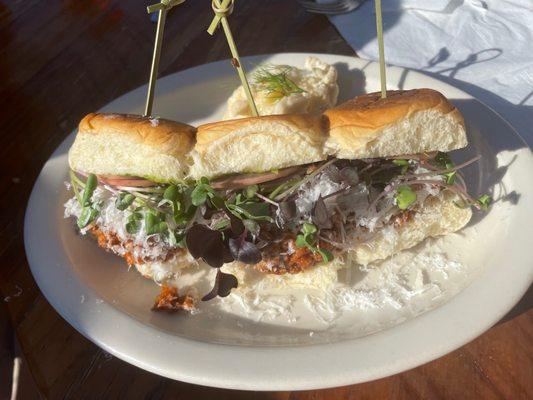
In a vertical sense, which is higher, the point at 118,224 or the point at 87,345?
the point at 118,224

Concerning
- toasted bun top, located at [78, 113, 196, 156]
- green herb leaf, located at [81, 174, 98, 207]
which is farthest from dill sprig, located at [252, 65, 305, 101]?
green herb leaf, located at [81, 174, 98, 207]

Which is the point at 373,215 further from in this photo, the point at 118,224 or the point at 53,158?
the point at 53,158

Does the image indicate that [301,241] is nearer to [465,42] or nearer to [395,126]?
[395,126]

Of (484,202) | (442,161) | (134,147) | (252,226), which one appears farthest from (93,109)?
(484,202)

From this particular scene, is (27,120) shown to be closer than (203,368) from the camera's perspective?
No

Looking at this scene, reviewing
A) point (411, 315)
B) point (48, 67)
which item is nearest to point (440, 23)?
point (411, 315)

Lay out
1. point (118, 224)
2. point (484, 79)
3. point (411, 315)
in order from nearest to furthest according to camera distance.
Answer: point (411, 315) → point (118, 224) → point (484, 79)
